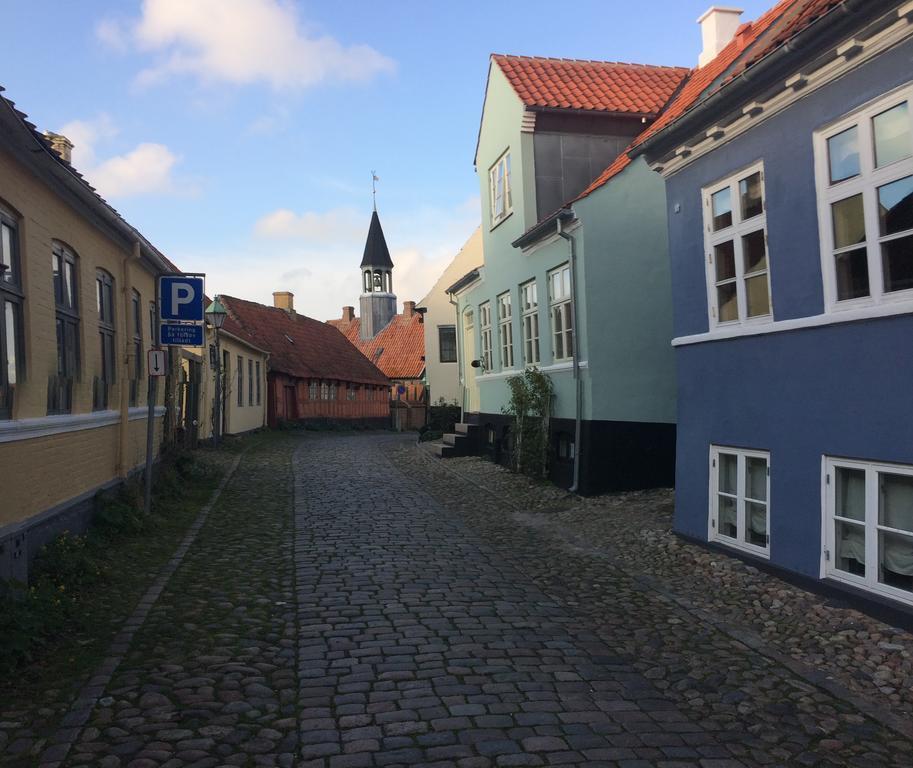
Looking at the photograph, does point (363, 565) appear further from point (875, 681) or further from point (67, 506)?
point (875, 681)

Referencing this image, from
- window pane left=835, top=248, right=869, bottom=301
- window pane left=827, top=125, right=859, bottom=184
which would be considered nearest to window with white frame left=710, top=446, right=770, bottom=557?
window pane left=835, top=248, right=869, bottom=301

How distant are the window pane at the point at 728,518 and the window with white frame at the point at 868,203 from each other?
8.11ft

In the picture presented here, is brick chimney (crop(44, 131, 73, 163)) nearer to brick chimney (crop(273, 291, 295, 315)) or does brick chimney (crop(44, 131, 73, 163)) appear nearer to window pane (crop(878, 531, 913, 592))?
window pane (crop(878, 531, 913, 592))

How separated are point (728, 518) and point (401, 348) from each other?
47677mm

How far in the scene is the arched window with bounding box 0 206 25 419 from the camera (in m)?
6.59

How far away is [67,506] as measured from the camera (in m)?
8.09

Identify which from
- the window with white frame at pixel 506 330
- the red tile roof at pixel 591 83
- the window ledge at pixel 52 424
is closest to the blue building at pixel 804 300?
the window ledge at pixel 52 424

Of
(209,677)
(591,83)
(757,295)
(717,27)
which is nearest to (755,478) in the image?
(757,295)

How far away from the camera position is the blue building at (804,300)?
19.9ft

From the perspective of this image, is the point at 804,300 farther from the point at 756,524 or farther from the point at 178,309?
the point at 178,309

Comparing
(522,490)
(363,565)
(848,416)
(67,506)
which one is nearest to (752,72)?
(848,416)

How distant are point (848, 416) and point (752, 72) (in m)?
2.99

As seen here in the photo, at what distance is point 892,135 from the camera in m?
6.05

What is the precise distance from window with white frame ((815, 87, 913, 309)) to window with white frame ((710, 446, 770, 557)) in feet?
6.03
